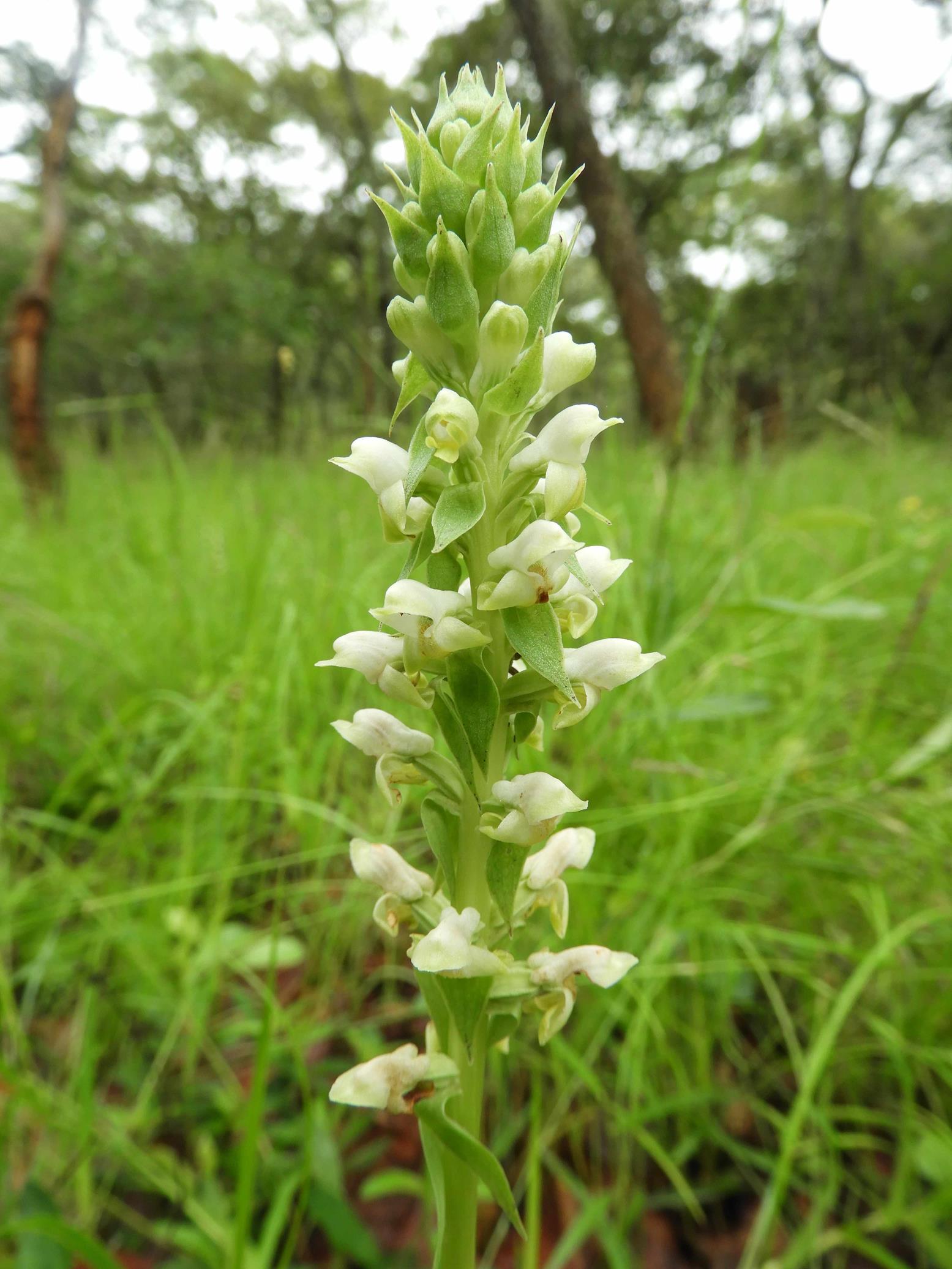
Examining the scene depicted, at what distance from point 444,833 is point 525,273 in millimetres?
696

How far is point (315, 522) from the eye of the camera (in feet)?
11.8

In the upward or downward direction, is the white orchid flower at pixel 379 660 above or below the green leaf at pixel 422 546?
below

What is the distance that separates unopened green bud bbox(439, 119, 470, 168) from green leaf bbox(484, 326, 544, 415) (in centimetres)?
29

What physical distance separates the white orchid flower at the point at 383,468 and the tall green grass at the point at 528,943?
2.09ft

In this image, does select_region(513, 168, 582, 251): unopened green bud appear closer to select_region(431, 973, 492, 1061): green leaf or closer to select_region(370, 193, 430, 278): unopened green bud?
select_region(370, 193, 430, 278): unopened green bud

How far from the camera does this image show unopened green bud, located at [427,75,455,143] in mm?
999

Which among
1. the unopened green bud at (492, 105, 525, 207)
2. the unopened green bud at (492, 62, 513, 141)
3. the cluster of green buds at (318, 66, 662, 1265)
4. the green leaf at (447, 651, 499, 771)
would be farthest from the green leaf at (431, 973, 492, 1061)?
the unopened green bud at (492, 62, 513, 141)

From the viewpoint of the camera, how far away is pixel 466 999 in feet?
2.81

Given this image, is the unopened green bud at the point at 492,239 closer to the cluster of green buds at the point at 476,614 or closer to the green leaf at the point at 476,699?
the cluster of green buds at the point at 476,614

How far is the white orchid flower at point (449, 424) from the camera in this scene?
0.85 m

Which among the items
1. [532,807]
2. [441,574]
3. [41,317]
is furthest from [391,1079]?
[41,317]

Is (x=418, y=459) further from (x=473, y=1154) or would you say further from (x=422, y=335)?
(x=473, y=1154)

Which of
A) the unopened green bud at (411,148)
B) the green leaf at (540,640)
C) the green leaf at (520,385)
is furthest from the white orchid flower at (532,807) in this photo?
the unopened green bud at (411,148)

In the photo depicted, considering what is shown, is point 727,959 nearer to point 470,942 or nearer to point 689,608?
point 470,942
